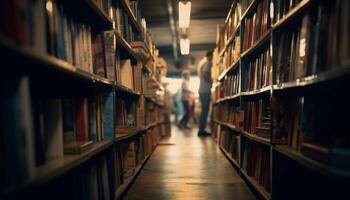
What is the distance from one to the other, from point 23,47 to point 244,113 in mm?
2162

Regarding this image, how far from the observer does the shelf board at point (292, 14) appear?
1292 millimetres

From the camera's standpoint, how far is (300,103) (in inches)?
57.6

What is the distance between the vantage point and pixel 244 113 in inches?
104

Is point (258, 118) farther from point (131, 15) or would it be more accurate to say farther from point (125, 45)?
point (131, 15)

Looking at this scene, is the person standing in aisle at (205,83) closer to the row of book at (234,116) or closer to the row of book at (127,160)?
the row of book at (234,116)

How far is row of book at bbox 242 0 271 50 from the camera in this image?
2.04m

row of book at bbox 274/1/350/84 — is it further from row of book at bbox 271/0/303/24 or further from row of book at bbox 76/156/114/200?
row of book at bbox 76/156/114/200

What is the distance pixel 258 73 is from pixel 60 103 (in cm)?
156

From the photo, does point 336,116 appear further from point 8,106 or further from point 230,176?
point 230,176

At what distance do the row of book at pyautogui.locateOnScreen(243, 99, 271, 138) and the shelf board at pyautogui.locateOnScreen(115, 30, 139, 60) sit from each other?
1.16 m

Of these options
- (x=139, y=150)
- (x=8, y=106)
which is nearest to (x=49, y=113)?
(x=8, y=106)

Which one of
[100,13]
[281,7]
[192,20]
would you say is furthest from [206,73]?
[100,13]

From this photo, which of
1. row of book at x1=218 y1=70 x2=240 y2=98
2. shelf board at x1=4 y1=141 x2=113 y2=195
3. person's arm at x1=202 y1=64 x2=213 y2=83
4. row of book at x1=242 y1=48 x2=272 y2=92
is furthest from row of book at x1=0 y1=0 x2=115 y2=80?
person's arm at x1=202 y1=64 x2=213 y2=83

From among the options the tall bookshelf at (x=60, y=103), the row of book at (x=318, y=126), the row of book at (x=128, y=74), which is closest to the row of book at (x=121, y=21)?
the tall bookshelf at (x=60, y=103)
